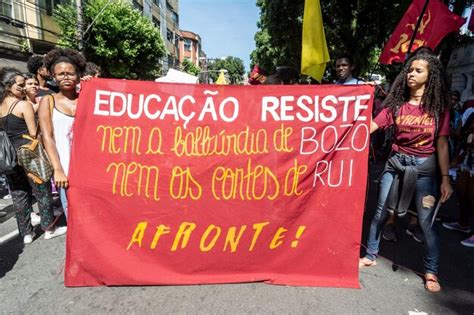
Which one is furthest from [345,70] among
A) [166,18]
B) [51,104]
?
[166,18]

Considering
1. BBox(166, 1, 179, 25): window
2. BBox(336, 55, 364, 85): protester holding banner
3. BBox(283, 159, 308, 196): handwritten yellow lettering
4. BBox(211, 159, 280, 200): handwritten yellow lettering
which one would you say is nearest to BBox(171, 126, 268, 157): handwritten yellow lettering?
BBox(211, 159, 280, 200): handwritten yellow lettering

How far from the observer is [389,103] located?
9.27ft

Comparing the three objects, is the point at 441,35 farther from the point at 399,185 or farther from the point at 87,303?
the point at 87,303

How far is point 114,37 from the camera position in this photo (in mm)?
17172

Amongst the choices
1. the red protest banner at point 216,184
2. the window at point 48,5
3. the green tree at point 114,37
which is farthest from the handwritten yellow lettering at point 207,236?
the window at point 48,5

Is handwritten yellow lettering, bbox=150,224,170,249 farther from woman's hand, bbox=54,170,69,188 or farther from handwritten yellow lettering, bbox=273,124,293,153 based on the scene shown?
handwritten yellow lettering, bbox=273,124,293,153

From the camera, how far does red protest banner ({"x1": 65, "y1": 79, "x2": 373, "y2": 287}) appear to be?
8.18 feet

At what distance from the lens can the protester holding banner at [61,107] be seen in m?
2.84

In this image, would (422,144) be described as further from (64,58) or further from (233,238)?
(64,58)

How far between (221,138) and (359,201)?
117 cm

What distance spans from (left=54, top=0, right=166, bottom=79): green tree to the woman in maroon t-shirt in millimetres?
15697

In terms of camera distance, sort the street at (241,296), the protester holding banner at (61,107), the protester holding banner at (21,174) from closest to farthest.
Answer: the street at (241,296) < the protester holding banner at (61,107) < the protester holding banner at (21,174)

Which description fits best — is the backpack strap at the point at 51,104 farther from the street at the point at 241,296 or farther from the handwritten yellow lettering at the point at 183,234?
the handwritten yellow lettering at the point at 183,234

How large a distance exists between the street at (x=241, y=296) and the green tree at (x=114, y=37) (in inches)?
598
